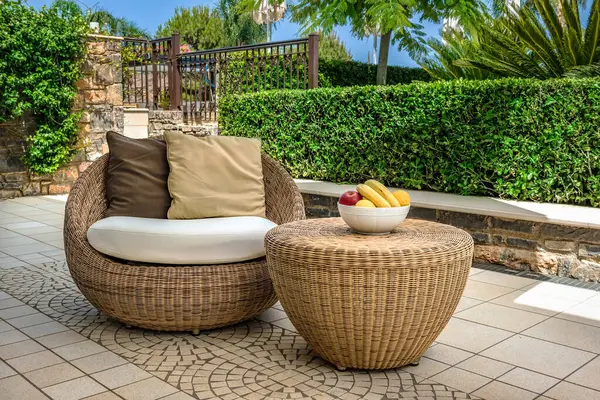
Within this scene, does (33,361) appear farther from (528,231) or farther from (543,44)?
(543,44)

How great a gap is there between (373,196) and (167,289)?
1.02 meters

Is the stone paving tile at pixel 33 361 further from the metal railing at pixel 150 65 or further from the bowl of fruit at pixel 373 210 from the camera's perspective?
the metal railing at pixel 150 65

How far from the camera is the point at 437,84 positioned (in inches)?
217

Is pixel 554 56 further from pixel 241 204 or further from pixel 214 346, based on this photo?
pixel 214 346

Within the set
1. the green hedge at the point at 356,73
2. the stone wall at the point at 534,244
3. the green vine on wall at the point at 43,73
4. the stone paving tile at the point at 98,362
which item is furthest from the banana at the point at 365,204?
the green hedge at the point at 356,73

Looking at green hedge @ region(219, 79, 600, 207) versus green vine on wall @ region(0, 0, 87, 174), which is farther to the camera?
green vine on wall @ region(0, 0, 87, 174)

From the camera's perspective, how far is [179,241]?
2.93 meters

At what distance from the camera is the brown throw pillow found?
3414 mm

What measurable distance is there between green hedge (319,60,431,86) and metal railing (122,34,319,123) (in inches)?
22.3

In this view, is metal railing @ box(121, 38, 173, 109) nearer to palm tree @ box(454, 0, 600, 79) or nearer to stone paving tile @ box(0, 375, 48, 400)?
palm tree @ box(454, 0, 600, 79)

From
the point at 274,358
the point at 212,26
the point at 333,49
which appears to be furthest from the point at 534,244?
→ the point at 333,49

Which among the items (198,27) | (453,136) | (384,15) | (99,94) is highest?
(198,27)

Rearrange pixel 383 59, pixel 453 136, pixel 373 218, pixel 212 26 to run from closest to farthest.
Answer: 1. pixel 373 218
2. pixel 453 136
3. pixel 383 59
4. pixel 212 26

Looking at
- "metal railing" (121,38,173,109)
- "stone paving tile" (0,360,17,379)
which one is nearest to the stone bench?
"stone paving tile" (0,360,17,379)
